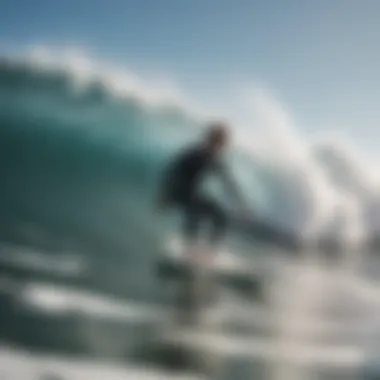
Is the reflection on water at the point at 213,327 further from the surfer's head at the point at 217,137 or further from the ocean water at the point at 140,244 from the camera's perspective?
the surfer's head at the point at 217,137

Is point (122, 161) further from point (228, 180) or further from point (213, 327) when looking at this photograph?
point (213, 327)

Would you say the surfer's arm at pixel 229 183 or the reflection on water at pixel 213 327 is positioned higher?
the surfer's arm at pixel 229 183

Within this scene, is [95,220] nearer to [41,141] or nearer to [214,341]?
[41,141]

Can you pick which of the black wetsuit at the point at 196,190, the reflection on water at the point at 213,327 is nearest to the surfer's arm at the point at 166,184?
the black wetsuit at the point at 196,190

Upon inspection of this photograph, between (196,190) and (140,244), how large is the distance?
141 millimetres

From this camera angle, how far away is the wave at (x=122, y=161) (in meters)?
1.36

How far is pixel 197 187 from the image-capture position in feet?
4.45

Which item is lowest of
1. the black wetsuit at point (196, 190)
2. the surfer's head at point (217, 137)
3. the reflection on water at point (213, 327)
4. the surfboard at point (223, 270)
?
the reflection on water at point (213, 327)

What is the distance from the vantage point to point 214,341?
134cm

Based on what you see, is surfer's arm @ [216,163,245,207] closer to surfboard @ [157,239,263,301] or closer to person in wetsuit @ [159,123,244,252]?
person in wetsuit @ [159,123,244,252]

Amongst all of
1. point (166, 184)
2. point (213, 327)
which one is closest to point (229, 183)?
point (166, 184)

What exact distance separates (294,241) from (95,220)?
0.36 meters

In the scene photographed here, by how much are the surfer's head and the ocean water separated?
2 cm

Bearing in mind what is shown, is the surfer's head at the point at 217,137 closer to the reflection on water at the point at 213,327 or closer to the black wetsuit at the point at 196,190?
the black wetsuit at the point at 196,190
